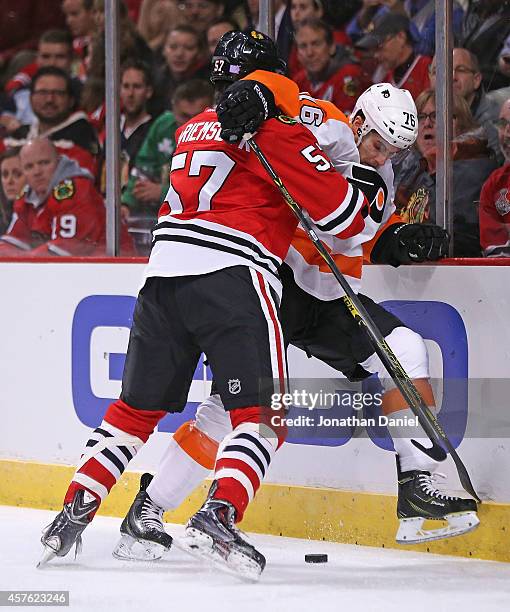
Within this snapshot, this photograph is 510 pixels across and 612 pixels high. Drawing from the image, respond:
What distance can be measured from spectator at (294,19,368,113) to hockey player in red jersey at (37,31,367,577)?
783 mm

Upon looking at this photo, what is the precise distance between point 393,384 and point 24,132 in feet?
7.88

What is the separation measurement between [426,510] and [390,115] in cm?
97

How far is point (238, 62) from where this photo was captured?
3031 millimetres

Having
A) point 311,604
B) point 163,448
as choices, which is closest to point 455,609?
point 311,604

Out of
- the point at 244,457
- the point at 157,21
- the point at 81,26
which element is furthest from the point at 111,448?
the point at 81,26

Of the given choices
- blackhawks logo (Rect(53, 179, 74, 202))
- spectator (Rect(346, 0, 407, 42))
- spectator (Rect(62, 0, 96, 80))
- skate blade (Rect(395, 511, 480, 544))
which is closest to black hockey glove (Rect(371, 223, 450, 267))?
skate blade (Rect(395, 511, 480, 544))

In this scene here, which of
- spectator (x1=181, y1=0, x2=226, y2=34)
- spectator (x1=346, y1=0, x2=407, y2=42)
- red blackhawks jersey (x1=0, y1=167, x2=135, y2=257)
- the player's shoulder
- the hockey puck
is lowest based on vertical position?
the hockey puck

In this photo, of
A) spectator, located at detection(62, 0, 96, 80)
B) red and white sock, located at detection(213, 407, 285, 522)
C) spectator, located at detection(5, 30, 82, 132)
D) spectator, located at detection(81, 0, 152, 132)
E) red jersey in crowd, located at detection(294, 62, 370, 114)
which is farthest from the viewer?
spectator, located at detection(5, 30, 82, 132)

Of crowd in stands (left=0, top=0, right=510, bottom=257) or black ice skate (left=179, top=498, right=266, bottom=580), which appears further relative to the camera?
crowd in stands (left=0, top=0, right=510, bottom=257)

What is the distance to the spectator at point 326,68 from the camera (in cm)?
385

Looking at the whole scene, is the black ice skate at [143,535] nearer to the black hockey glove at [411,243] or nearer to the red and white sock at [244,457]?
the red and white sock at [244,457]

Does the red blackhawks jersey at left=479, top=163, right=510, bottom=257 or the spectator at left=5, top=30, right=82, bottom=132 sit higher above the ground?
the spectator at left=5, top=30, right=82, bottom=132

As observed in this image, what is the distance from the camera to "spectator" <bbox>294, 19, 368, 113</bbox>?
12.6ft

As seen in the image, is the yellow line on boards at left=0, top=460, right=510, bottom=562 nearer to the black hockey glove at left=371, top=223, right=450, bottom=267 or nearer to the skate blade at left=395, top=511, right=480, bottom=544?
the skate blade at left=395, top=511, right=480, bottom=544
